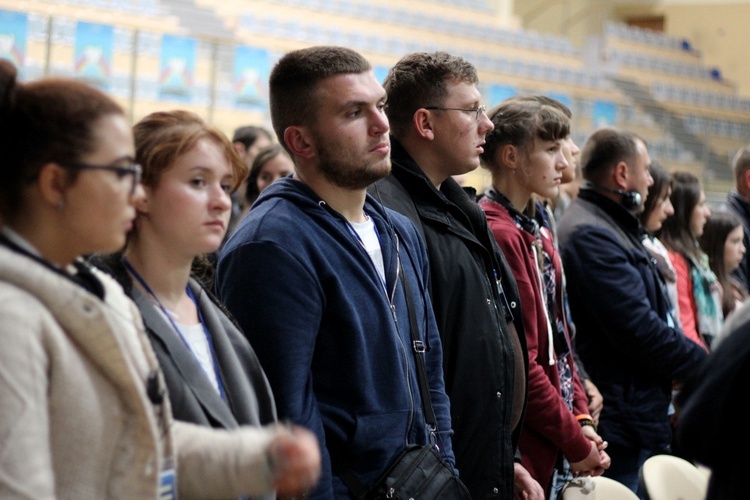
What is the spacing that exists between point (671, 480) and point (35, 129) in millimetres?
1896

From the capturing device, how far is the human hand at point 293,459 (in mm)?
1312

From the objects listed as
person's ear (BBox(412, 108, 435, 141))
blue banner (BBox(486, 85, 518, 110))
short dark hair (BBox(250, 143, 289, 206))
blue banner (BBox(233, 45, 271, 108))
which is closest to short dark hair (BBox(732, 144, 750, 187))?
short dark hair (BBox(250, 143, 289, 206))

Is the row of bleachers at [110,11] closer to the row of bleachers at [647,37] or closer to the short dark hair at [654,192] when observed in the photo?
the short dark hair at [654,192]

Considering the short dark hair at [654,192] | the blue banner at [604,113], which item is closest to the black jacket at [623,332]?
the short dark hair at [654,192]

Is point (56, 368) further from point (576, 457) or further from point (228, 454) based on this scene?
point (576, 457)

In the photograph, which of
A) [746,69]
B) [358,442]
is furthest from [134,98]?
[746,69]

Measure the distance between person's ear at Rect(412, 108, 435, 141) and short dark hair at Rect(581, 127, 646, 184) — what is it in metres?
1.11

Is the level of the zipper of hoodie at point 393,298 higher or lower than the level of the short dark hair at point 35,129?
lower

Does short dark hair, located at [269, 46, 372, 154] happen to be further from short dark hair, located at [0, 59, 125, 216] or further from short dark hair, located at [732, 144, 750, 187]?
short dark hair, located at [732, 144, 750, 187]

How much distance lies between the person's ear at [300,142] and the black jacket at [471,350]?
1.16 feet

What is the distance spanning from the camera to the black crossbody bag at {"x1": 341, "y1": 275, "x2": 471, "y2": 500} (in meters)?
1.95

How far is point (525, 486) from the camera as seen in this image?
2.58 metres

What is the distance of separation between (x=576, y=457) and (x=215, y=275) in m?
1.25

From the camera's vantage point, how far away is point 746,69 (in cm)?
1762
